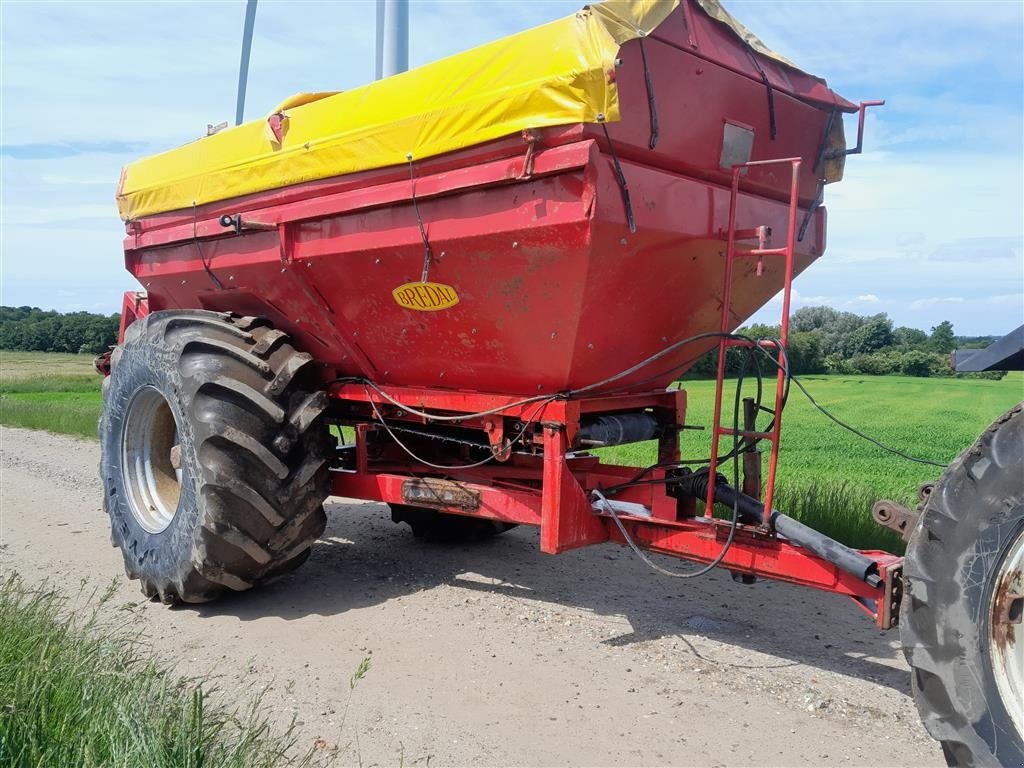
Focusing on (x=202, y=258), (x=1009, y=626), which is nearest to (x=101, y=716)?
(x=1009, y=626)

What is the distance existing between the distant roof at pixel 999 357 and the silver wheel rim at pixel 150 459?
446 cm

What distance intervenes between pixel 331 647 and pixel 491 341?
1.72 metres

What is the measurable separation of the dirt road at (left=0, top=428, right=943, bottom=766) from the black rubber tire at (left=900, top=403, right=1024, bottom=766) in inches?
28.7

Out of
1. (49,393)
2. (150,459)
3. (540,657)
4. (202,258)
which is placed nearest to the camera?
(540,657)

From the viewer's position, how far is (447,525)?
6125 millimetres

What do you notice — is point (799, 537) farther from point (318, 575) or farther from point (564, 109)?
point (318, 575)

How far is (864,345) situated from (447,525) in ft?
125

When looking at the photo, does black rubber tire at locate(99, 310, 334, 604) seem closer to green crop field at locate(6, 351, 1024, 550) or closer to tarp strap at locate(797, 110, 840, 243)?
tarp strap at locate(797, 110, 840, 243)

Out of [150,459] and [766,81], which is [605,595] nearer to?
[766,81]

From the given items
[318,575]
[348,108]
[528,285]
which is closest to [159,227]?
[348,108]

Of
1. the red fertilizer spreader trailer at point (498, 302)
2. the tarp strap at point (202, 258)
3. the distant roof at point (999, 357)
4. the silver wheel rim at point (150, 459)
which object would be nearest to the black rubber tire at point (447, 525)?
the red fertilizer spreader trailer at point (498, 302)

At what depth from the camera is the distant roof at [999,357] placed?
113 inches

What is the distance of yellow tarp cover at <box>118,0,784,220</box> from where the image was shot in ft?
11.6

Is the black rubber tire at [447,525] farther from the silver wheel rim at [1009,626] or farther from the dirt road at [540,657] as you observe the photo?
the silver wheel rim at [1009,626]
